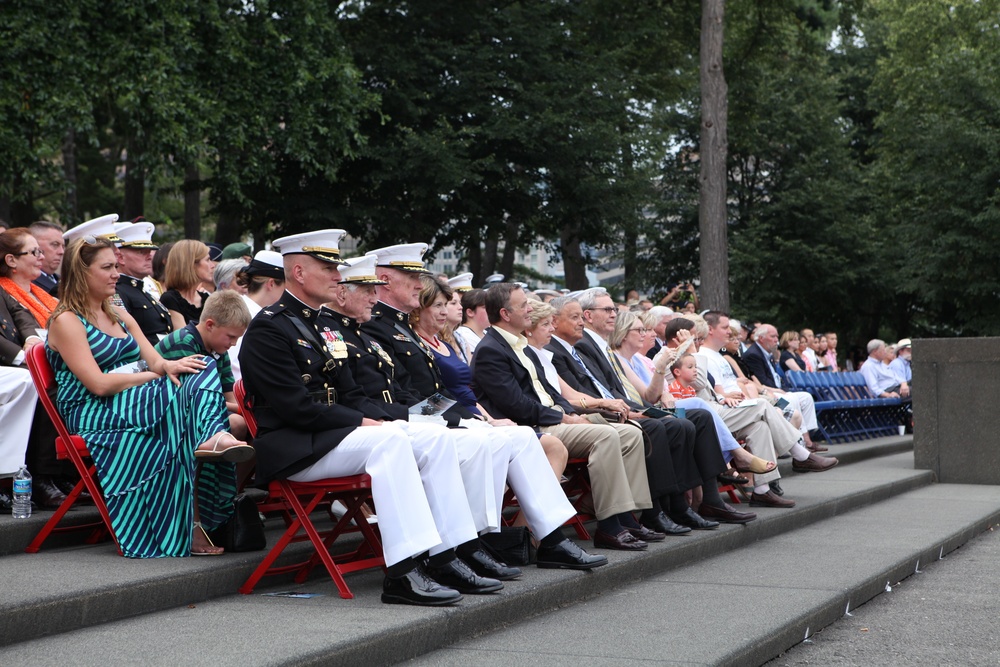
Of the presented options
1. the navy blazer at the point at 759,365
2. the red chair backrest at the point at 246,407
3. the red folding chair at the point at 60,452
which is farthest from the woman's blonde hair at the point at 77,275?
the navy blazer at the point at 759,365

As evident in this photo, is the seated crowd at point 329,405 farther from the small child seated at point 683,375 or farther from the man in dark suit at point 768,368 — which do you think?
the man in dark suit at point 768,368

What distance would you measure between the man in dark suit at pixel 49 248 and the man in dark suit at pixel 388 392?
2.42m

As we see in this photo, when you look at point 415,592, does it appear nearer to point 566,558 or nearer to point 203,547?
point 203,547

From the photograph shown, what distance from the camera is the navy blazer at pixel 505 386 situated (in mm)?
7242

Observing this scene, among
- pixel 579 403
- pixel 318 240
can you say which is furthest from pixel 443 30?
pixel 318 240

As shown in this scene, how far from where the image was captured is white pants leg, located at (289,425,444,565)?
5.18 metres

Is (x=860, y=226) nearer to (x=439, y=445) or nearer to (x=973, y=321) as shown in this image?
(x=973, y=321)

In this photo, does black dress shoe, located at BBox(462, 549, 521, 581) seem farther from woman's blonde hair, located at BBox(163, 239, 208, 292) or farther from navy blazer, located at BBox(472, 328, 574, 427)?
woman's blonde hair, located at BBox(163, 239, 208, 292)

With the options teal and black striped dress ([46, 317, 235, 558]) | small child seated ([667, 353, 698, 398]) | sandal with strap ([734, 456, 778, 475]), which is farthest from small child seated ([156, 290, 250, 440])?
sandal with strap ([734, 456, 778, 475])

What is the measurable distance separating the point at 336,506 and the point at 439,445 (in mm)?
2095

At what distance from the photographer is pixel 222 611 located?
16.4ft

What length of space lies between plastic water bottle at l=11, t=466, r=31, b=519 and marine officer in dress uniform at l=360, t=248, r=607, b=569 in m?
1.68

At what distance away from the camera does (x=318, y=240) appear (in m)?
5.75

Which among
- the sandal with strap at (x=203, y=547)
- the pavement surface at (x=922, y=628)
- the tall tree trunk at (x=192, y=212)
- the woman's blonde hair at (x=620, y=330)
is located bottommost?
the pavement surface at (x=922, y=628)
